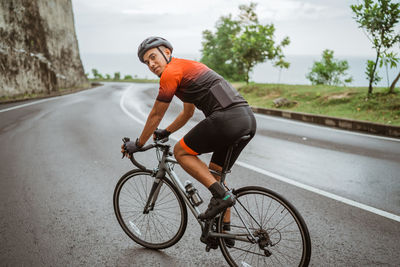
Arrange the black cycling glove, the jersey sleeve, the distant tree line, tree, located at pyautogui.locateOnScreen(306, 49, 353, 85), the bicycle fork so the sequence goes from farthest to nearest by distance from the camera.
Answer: the distant tree line, tree, located at pyautogui.locateOnScreen(306, 49, 353, 85), the bicycle fork, the black cycling glove, the jersey sleeve

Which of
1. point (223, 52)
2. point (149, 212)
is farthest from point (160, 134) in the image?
point (223, 52)

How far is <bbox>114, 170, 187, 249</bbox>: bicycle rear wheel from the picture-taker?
10.0ft

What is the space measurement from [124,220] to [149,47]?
1.98m

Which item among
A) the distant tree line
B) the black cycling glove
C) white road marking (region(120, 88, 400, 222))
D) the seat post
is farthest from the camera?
the distant tree line

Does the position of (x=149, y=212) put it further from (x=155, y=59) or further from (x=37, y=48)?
(x=37, y=48)

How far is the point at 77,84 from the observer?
29.9 meters

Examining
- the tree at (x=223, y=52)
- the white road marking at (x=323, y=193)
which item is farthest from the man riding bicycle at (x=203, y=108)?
the tree at (x=223, y=52)

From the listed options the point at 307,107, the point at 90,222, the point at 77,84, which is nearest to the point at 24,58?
the point at 77,84

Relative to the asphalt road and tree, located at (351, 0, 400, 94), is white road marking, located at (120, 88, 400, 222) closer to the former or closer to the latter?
the asphalt road

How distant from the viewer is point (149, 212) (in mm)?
3260

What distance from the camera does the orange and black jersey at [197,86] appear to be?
2.47 m

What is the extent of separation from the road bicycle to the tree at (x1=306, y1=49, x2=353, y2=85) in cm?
3922

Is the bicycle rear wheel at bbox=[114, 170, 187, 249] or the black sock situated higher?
the black sock

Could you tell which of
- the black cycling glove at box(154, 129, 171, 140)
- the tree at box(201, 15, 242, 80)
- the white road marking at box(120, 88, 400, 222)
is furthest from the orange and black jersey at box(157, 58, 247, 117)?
the tree at box(201, 15, 242, 80)
